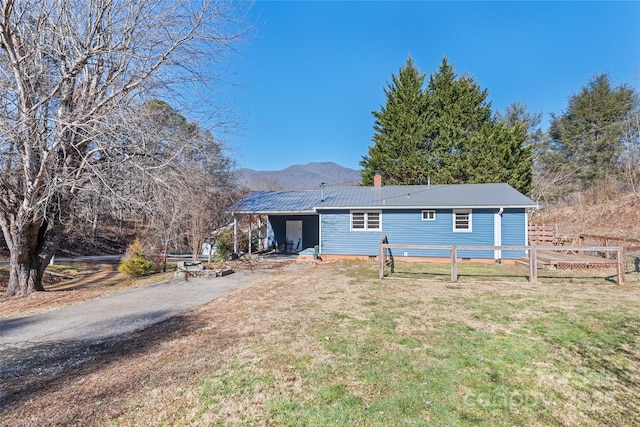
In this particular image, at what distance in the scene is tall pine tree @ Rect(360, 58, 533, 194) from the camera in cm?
2172

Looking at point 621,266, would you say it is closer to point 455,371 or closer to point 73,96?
point 455,371

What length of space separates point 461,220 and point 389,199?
3.22 metres

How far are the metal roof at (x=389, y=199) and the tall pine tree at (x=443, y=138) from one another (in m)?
7.26

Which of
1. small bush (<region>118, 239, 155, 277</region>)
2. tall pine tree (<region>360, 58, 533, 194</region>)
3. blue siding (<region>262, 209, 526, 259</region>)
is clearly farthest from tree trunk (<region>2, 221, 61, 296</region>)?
tall pine tree (<region>360, 58, 533, 194</region>)

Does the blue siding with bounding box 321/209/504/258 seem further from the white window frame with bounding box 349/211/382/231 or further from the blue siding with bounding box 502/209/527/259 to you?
the blue siding with bounding box 502/209/527/259

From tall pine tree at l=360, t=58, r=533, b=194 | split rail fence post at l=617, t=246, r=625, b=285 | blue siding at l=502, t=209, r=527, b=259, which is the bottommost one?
split rail fence post at l=617, t=246, r=625, b=285

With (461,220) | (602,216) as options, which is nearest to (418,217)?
(461,220)

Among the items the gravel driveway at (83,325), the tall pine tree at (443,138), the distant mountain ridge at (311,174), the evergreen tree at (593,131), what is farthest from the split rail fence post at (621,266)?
the distant mountain ridge at (311,174)

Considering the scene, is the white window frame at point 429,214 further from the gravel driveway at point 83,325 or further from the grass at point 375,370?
the gravel driveway at point 83,325

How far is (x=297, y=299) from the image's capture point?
265 inches

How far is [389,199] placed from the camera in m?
14.5

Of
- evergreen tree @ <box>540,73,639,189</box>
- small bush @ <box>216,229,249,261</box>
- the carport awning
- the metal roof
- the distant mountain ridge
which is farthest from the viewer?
the distant mountain ridge

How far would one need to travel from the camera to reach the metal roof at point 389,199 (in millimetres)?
13109

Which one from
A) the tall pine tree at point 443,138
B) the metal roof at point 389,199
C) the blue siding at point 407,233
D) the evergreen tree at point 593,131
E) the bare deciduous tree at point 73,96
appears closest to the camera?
the bare deciduous tree at point 73,96
